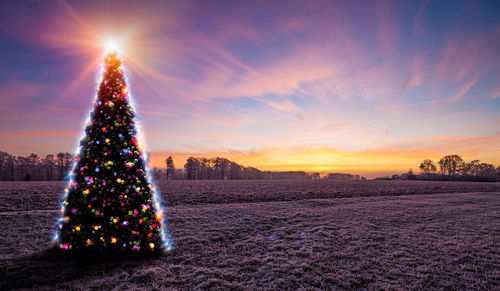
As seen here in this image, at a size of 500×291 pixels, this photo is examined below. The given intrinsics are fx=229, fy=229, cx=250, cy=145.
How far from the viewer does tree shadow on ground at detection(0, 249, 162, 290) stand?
5.29 m

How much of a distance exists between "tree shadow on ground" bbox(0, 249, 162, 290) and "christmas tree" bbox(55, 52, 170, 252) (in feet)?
1.15

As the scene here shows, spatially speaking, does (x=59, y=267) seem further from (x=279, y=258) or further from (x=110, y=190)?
(x=279, y=258)

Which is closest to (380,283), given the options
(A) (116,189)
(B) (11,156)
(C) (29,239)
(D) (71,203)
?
(A) (116,189)

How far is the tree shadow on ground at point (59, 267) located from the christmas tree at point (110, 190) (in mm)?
349

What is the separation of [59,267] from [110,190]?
223cm

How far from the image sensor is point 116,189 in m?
6.55

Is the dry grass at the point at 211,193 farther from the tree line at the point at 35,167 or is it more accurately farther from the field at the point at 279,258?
the tree line at the point at 35,167

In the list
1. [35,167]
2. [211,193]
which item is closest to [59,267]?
[211,193]

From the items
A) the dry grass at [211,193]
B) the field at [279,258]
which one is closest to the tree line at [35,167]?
the dry grass at [211,193]

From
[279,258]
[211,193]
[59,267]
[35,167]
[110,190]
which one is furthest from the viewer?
[35,167]

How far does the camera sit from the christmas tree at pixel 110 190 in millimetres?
6328

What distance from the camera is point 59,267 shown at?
5984 mm

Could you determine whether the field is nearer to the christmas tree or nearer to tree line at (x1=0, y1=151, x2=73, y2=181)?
the christmas tree

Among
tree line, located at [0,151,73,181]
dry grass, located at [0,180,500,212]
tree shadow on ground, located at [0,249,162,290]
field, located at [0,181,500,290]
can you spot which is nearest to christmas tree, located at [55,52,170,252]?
tree shadow on ground, located at [0,249,162,290]
